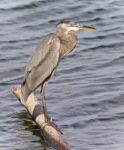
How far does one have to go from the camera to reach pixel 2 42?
16141 millimetres

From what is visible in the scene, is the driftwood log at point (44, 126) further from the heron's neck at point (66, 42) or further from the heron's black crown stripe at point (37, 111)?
A: the heron's neck at point (66, 42)

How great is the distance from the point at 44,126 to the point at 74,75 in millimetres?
4328

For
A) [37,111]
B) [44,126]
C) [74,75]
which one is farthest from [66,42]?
[74,75]

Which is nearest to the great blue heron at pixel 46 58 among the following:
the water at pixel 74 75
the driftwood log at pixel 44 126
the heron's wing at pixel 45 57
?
the heron's wing at pixel 45 57

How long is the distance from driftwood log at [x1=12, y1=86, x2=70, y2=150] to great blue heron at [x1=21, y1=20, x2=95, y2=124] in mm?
121

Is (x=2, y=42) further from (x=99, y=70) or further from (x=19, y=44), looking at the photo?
(x=99, y=70)

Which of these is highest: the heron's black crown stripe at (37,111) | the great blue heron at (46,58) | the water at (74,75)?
the great blue heron at (46,58)

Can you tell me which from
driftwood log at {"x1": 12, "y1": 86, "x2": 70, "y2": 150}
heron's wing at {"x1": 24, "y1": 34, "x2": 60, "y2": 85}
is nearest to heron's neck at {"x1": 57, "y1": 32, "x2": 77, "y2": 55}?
heron's wing at {"x1": 24, "y1": 34, "x2": 60, "y2": 85}

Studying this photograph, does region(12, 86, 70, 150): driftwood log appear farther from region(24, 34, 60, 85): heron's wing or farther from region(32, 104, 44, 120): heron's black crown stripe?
region(24, 34, 60, 85): heron's wing

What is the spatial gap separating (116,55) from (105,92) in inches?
104

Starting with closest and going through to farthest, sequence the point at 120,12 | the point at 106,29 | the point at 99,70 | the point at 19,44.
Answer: the point at 99,70, the point at 19,44, the point at 106,29, the point at 120,12

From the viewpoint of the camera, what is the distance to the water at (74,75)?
1003 cm

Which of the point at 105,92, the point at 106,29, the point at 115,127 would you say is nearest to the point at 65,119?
the point at 115,127

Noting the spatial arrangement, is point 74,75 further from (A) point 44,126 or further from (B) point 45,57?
(A) point 44,126
